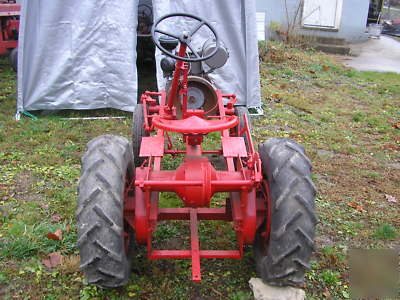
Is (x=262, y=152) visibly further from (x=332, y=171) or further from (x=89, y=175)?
(x=332, y=171)

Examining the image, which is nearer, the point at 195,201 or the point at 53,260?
the point at 195,201

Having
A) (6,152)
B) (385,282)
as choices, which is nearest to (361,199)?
(385,282)

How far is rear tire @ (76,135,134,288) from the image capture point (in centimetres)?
261

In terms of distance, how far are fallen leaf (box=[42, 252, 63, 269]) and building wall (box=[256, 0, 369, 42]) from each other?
38.4 ft

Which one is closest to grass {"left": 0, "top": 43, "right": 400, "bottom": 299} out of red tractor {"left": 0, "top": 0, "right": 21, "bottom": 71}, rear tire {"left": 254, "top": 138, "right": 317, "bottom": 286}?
Answer: rear tire {"left": 254, "top": 138, "right": 317, "bottom": 286}

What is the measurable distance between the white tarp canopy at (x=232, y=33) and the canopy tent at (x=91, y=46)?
0.05 ft

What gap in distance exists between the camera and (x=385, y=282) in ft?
10.7

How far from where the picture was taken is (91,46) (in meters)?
6.37

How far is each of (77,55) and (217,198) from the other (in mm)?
3349

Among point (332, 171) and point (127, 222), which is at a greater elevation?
point (127, 222)

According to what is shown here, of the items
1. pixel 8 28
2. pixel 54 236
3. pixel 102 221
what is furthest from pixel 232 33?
pixel 8 28

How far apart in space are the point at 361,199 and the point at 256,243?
71.7 inches

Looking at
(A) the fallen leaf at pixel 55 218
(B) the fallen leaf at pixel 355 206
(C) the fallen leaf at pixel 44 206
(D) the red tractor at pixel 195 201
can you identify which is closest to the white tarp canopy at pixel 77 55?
(C) the fallen leaf at pixel 44 206

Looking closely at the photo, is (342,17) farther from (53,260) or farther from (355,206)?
(53,260)
